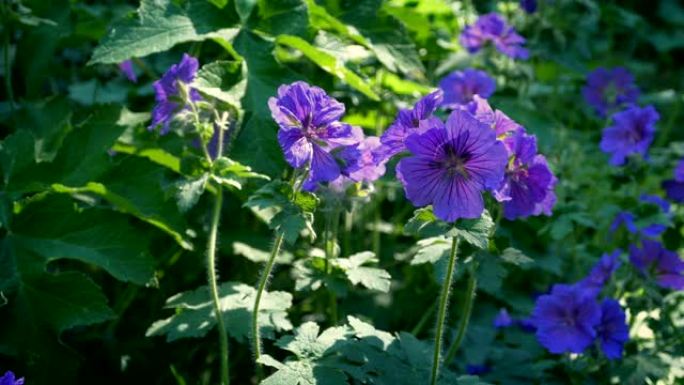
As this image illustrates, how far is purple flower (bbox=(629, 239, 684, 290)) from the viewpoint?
2881 millimetres

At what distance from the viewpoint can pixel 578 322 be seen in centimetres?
272

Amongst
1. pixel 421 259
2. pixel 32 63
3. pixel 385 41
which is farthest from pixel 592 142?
pixel 32 63

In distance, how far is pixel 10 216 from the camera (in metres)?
2.59

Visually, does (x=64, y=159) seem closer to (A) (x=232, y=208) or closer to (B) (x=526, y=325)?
(A) (x=232, y=208)

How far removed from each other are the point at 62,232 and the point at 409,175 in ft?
3.56

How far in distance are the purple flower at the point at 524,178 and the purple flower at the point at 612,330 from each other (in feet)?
1.89

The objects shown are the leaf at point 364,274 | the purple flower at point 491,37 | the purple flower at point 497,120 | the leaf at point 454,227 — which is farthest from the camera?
the purple flower at point 491,37

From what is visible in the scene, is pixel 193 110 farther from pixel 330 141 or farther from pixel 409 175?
pixel 409 175

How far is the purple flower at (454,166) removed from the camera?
199 cm

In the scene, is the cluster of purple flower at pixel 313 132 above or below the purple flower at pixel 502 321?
above

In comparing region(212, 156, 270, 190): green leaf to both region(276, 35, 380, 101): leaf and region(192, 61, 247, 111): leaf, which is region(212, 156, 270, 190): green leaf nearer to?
region(192, 61, 247, 111): leaf

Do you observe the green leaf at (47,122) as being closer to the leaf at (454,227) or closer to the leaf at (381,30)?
the leaf at (381,30)

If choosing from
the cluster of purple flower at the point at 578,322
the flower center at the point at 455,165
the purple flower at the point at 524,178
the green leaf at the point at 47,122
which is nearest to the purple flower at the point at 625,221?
the cluster of purple flower at the point at 578,322

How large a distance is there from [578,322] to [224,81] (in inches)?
47.9
